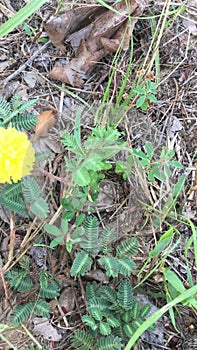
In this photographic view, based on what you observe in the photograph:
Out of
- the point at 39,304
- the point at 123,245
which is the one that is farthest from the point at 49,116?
the point at 39,304

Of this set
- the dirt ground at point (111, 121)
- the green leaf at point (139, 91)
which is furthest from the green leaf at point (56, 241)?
the green leaf at point (139, 91)

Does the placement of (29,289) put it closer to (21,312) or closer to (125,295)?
(21,312)

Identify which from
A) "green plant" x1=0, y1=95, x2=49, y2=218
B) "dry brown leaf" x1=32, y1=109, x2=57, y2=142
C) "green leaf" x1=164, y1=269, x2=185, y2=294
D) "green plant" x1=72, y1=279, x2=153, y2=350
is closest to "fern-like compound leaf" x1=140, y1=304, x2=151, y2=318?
"green plant" x1=72, y1=279, x2=153, y2=350

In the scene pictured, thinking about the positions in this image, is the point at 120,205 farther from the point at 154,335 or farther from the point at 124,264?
the point at 154,335

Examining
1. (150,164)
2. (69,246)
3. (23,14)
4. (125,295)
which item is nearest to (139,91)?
(150,164)

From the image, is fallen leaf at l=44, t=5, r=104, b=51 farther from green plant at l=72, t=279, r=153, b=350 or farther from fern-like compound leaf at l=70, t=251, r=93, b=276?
green plant at l=72, t=279, r=153, b=350

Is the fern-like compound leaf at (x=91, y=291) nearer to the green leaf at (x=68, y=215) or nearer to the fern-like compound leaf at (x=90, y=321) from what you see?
the fern-like compound leaf at (x=90, y=321)
